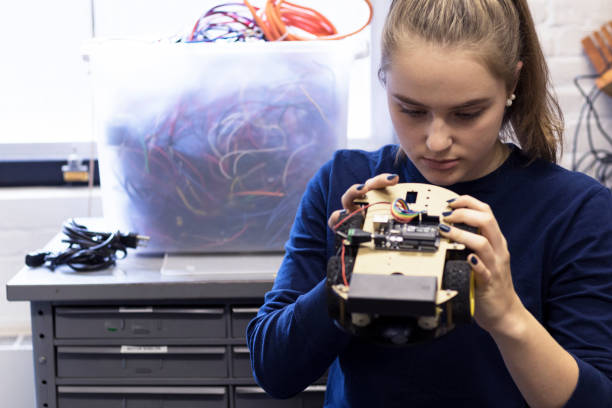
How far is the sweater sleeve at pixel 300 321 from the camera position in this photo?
0.82 metres

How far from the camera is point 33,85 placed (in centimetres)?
180

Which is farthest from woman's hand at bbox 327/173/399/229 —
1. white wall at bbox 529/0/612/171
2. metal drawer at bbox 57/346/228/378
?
white wall at bbox 529/0/612/171

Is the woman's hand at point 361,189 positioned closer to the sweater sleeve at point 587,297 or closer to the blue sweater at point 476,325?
the blue sweater at point 476,325

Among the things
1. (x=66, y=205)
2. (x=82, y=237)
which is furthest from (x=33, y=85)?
(x=82, y=237)

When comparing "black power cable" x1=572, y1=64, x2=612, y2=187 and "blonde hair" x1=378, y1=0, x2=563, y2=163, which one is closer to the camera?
"blonde hair" x1=378, y1=0, x2=563, y2=163

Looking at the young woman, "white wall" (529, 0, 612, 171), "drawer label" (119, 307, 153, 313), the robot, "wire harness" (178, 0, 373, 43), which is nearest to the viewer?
the robot

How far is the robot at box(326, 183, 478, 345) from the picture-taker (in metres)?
0.59

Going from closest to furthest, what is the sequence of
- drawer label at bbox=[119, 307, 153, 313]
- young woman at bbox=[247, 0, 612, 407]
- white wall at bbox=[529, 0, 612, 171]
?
young woman at bbox=[247, 0, 612, 407] < drawer label at bbox=[119, 307, 153, 313] < white wall at bbox=[529, 0, 612, 171]

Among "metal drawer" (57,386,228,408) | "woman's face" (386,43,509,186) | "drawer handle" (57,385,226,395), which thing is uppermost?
"woman's face" (386,43,509,186)

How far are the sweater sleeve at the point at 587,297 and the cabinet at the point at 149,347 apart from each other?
56cm

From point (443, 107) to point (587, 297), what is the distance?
11.3 inches

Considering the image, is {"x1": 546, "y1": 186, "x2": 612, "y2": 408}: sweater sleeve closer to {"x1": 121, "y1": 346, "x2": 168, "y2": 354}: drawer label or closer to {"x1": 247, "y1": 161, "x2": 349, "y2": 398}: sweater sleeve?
{"x1": 247, "y1": 161, "x2": 349, "y2": 398}: sweater sleeve

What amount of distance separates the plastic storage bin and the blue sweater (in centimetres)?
45

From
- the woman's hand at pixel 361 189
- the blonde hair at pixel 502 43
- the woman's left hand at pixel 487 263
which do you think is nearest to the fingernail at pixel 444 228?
the woman's left hand at pixel 487 263
